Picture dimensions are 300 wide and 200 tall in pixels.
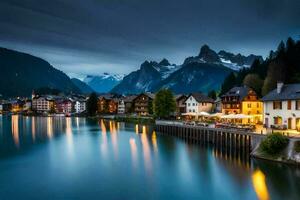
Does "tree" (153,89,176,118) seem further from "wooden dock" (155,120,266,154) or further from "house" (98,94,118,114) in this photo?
"house" (98,94,118,114)

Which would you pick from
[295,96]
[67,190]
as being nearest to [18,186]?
[67,190]

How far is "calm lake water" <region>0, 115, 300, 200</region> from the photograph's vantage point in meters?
33.9

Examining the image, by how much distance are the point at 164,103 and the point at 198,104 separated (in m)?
12.0

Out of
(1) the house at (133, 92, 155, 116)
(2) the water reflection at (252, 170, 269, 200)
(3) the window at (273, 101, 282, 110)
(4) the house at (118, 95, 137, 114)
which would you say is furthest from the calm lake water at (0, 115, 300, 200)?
(4) the house at (118, 95, 137, 114)

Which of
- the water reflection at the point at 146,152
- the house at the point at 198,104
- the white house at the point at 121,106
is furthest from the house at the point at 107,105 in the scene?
the water reflection at the point at 146,152

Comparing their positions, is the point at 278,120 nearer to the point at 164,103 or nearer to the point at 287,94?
the point at 287,94

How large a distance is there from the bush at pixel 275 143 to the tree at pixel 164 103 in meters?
63.6

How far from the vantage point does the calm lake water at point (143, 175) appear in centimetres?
3394

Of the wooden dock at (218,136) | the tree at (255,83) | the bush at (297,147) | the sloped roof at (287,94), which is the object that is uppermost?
the tree at (255,83)

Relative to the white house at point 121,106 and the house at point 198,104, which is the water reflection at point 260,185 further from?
the white house at point 121,106

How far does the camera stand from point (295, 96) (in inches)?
2004

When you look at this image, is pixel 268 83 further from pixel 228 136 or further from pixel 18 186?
pixel 18 186

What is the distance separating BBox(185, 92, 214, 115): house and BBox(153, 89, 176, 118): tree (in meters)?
7.23

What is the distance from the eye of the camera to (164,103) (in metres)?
107
